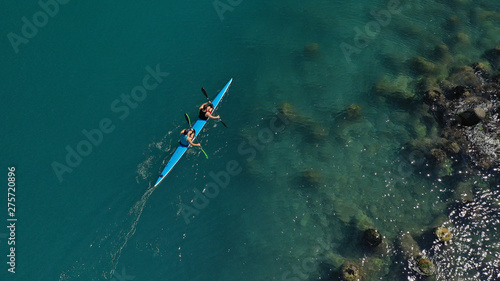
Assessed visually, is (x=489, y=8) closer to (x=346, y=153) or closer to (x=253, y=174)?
(x=346, y=153)

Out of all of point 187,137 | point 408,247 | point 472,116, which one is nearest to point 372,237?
point 408,247

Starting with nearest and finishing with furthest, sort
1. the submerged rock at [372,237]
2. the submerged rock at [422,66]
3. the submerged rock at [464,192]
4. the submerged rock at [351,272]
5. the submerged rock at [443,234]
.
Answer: the submerged rock at [351,272], the submerged rock at [372,237], the submerged rock at [443,234], the submerged rock at [464,192], the submerged rock at [422,66]

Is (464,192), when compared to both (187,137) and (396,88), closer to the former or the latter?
(396,88)

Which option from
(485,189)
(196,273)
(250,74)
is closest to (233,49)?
(250,74)

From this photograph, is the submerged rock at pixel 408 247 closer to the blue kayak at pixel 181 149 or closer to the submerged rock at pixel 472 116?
the submerged rock at pixel 472 116

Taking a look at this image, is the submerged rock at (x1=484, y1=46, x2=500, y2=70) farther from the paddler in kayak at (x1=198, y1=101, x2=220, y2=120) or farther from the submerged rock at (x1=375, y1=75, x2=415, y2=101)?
the paddler in kayak at (x1=198, y1=101, x2=220, y2=120)

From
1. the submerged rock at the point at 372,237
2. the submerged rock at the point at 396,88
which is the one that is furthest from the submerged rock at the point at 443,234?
the submerged rock at the point at 396,88
